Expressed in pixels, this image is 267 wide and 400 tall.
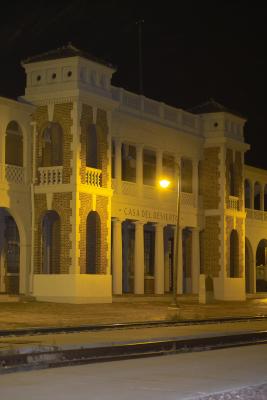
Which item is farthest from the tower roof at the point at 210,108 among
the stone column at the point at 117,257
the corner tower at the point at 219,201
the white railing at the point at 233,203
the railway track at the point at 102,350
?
the railway track at the point at 102,350

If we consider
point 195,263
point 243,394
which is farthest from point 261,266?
point 243,394

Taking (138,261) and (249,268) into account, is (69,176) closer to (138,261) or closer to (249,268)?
(138,261)

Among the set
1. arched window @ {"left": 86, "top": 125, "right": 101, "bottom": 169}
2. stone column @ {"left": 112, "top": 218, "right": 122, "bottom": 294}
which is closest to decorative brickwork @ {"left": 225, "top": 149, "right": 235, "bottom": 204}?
stone column @ {"left": 112, "top": 218, "right": 122, "bottom": 294}

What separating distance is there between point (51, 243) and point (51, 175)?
3.12 m

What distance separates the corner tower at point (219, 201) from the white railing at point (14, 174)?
13.8 m

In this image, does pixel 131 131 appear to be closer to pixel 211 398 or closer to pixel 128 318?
pixel 128 318

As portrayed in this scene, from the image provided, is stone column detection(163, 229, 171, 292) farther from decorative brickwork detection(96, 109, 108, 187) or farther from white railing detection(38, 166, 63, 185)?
white railing detection(38, 166, 63, 185)

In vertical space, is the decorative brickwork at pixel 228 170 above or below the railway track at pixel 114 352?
above

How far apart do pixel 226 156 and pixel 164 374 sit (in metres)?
35.6

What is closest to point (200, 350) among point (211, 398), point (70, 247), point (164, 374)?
point (164, 374)

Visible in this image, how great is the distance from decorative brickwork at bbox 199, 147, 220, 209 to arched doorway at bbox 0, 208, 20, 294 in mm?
12189

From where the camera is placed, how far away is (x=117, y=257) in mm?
40938

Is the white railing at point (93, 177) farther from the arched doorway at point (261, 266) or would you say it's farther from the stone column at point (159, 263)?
the arched doorway at point (261, 266)

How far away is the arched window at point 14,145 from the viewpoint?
123 feet
